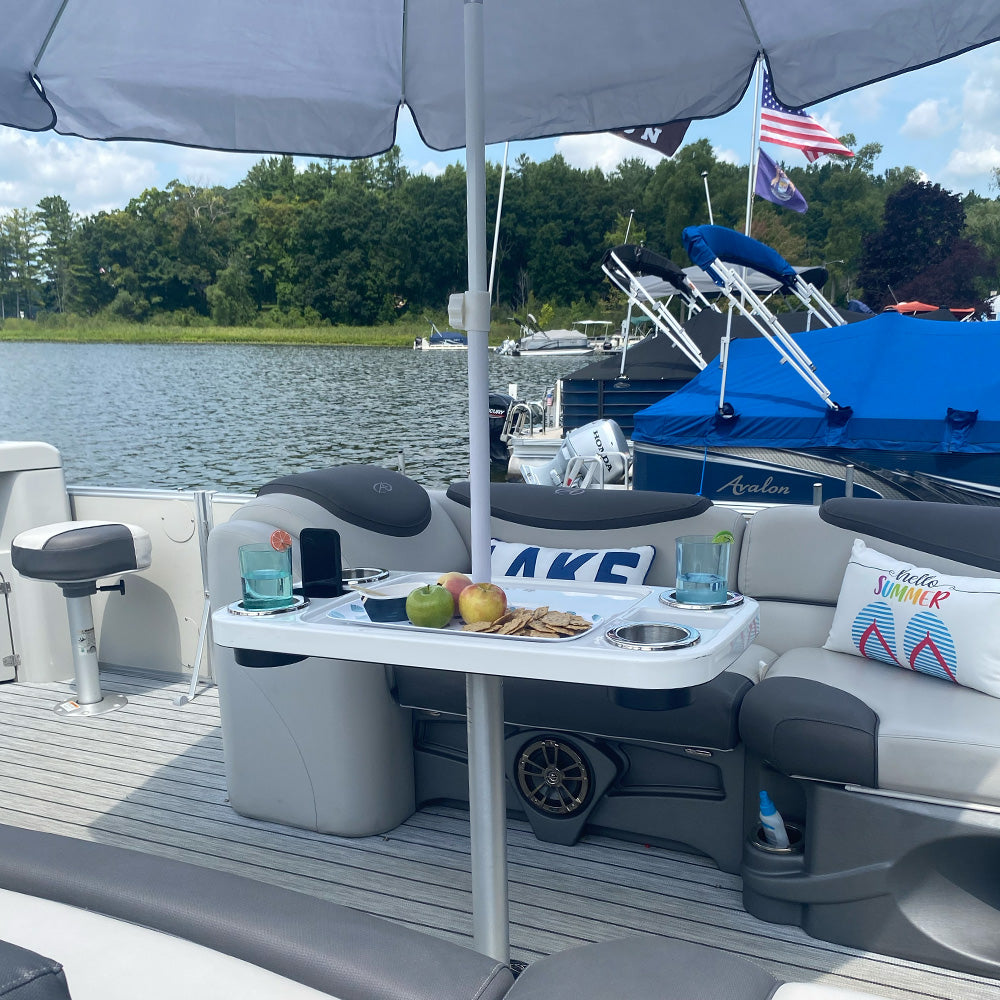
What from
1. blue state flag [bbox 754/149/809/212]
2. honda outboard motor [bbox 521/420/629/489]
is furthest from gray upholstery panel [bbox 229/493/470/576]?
blue state flag [bbox 754/149/809/212]

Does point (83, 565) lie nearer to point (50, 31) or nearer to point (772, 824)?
point (50, 31)

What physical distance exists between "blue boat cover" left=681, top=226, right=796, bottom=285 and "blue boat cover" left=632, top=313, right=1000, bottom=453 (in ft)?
1.68

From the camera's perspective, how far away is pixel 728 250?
5328 millimetres

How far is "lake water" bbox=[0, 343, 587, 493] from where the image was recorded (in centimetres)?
2228

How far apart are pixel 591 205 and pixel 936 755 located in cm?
4384

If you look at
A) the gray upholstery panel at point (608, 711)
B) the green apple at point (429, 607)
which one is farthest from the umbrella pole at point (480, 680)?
the gray upholstery panel at point (608, 711)

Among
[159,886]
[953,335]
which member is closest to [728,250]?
[953,335]

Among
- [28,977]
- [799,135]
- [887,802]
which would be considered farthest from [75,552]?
[799,135]

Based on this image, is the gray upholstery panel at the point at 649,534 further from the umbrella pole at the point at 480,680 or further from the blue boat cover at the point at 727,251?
the blue boat cover at the point at 727,251

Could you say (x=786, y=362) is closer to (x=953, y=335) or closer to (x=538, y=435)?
(x=953, y=335)

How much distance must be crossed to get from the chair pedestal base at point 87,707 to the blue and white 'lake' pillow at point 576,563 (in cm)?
153

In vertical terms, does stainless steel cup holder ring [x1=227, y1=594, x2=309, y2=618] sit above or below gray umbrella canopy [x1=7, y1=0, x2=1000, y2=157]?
below

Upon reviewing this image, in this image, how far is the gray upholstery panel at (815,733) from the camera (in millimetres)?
1757

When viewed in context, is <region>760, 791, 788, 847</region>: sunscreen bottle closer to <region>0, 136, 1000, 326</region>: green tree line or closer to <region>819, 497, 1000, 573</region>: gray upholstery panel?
<region>819, 497, 1000, 573</region>: gray upholstery panel
